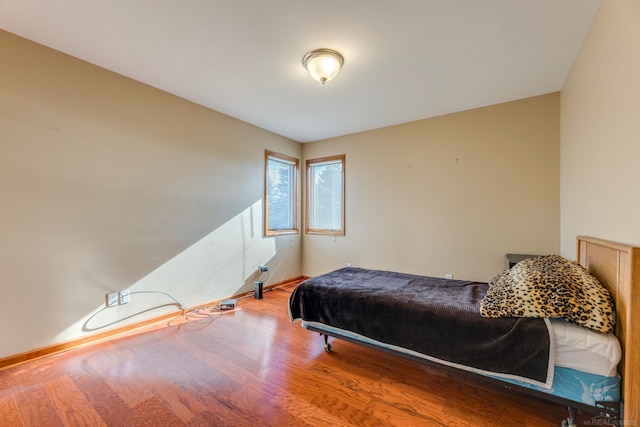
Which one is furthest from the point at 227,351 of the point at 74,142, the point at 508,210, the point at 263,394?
the point at 508,210

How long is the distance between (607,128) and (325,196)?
11.5 ft

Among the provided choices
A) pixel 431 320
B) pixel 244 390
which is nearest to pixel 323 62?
pixel 431 320

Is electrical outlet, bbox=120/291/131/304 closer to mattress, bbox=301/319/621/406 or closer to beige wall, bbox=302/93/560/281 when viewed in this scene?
beige wall, bbox=302/93/560/281

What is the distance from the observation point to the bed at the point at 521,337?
1.25m

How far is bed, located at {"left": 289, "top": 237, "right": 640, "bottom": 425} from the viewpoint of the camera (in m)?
A: 1.25

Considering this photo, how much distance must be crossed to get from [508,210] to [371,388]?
2620 millimetres

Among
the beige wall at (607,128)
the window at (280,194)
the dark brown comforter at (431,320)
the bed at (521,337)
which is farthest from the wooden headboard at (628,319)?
the window at (280,194)

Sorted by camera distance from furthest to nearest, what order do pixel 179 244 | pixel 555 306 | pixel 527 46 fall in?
pixel 179 244 < pixel 527 46 < pixel 555 306

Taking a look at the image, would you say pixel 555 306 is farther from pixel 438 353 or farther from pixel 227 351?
pixel 227 351

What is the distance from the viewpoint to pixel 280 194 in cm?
457

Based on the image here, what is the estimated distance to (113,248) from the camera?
103 inches

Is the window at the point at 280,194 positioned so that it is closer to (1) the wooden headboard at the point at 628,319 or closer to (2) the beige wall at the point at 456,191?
(2) the beige wall at the point at 456,191

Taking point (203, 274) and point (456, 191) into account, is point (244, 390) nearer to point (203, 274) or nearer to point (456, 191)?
point (203, 274)

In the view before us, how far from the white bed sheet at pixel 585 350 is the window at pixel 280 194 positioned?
3.54 metres
